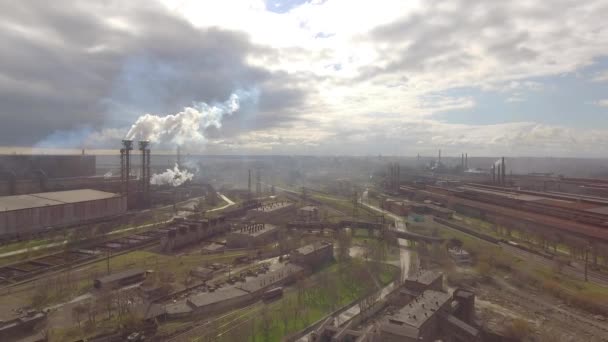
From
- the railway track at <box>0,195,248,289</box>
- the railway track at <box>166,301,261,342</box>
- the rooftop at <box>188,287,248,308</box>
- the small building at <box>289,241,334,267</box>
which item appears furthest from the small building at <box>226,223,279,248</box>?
the railway track at <box>166,301,261,342</box>

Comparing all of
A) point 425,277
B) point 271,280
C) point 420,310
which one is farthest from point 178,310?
point 425,277

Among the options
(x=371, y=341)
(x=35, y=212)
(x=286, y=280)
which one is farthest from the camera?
(x=35, y=212)

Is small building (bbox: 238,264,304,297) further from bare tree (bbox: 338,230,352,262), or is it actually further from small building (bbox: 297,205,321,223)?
small building (bbox: 297,205,321,223)

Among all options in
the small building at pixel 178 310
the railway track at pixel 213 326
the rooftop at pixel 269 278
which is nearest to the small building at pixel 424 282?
the rooftop at pixel 269 278

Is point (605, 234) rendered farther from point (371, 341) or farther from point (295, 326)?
point (295, 326)

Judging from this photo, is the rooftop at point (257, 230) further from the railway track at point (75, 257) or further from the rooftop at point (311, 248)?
the railway track at point (75, 257)

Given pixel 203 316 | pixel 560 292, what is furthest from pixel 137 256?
pixel 560 292

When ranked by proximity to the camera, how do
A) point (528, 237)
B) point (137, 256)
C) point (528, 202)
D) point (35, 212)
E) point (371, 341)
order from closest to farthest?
1. point (371, 341)
2. point (137, 256)
3. point (528, 237)
4. point (35, 212)
5. point (528, 202)
